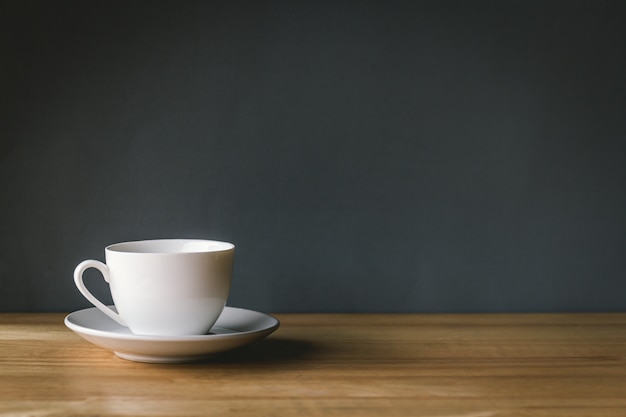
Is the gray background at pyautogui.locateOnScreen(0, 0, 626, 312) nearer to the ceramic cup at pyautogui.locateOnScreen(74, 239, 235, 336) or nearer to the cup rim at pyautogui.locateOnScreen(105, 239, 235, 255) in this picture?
the cup rim at pyautogui.locateOnScreen(105, 239, 235, 255)

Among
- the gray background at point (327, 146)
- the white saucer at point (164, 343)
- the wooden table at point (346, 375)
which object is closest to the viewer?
the wooden table at point (346, 375)

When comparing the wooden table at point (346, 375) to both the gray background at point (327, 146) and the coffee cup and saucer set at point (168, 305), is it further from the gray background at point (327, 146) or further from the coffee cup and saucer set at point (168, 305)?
the gray background at point (327, 146)

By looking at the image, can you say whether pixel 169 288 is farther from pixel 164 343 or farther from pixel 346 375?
pixel 346 375

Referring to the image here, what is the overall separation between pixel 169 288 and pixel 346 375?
0.22 metres

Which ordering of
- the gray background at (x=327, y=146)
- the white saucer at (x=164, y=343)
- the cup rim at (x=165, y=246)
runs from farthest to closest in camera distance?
the gray background at (x=327, y=146), the cup rim at (x=165, y=246), the white saucer at (x=164, y=343)

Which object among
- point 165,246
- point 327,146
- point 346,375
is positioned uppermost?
point 327,146

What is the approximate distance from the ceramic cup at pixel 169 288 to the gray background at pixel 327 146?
34 cm

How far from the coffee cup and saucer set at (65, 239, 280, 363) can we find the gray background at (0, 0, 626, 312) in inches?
13.0

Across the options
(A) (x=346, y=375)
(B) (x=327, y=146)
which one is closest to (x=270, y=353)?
(A) (x=346, y=375)

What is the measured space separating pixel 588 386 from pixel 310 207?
0.55 metres

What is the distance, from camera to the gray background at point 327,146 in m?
1.15

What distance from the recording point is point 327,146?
1170 millimetres

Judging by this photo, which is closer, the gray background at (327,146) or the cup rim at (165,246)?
the cup rim at (165,246)

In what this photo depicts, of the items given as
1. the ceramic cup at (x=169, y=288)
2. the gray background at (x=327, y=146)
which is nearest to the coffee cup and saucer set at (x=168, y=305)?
the ceramic cup at (x=169, y=288)
